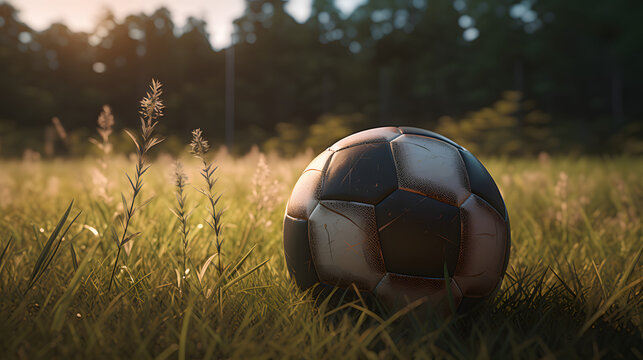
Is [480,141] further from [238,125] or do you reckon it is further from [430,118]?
[238,125]

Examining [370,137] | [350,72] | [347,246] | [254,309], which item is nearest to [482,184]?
[370,137]

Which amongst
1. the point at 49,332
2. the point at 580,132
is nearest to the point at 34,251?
the point at 49,332

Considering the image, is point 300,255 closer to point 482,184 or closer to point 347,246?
point 347,246

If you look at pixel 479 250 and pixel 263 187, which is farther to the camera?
pixel 263 187

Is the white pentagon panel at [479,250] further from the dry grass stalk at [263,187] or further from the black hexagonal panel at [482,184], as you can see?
the dry grass stalk at [263,187]

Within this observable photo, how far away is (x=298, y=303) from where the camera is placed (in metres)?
1.54

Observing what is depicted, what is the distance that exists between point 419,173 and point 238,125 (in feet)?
135

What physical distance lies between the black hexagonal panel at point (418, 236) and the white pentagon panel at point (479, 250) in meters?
0.05

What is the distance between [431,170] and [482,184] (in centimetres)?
29

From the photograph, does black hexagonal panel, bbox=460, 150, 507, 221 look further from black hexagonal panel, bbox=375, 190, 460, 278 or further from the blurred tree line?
the blurred tree line

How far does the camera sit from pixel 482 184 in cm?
172

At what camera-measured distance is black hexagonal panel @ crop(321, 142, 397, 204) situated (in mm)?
1594

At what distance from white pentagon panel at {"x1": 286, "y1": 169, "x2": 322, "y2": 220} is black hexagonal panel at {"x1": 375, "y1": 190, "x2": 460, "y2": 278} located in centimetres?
33

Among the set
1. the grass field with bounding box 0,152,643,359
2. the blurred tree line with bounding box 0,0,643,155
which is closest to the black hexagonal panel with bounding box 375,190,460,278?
the grass field with bounding box 0,152,643,359
